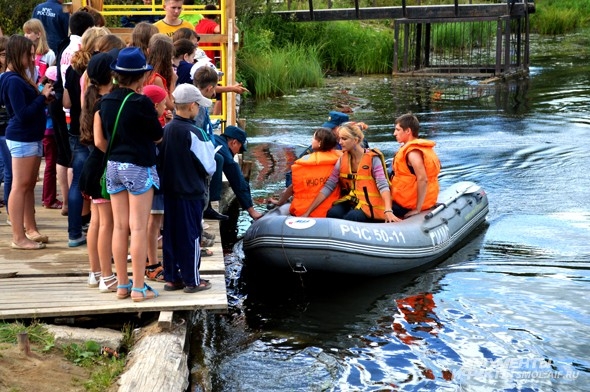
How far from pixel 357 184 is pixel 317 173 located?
0.38 meters

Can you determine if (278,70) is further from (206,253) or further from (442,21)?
(206,253)

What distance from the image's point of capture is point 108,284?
667cm

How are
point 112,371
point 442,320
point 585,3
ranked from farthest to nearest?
point 585,3 → point 442,320 → point 112,371

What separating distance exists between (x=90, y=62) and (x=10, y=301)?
1.68 metres

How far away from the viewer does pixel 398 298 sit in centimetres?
844

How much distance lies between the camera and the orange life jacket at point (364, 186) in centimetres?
882

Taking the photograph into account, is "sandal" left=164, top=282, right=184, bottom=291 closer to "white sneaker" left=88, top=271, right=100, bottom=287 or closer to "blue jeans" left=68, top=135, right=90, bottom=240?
"white sneaker" left=88, top=271, right=100, bottom=287

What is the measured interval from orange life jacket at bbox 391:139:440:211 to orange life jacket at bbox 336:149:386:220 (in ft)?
1.06

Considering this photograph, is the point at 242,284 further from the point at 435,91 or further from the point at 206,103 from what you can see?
the point at 435,91

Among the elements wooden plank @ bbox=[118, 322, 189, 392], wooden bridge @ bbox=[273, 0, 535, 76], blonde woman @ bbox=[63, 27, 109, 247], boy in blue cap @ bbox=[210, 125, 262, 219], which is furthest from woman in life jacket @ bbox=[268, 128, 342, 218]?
wooden bridge @ bbox=[273, 0, 535, 76]

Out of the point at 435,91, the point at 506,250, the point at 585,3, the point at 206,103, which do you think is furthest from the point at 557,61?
the point at 206,103

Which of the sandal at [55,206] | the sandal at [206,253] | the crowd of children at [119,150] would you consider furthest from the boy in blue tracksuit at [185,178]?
the sandal at [55,206]

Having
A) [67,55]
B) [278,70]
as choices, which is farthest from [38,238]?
[278,70]

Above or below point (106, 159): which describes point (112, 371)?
below
